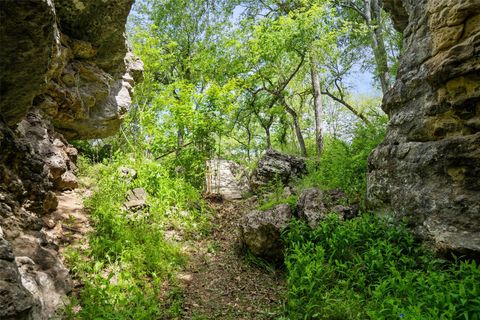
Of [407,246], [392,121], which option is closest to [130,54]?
[392,121]

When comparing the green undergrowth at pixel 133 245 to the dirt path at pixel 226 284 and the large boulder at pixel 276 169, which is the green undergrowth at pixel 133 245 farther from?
the large boulder at pixel 276 169

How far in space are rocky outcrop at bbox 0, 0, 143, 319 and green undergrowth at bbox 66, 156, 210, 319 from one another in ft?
1.91

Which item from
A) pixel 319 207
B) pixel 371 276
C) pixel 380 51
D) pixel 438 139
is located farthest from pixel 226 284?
pixel 380 51

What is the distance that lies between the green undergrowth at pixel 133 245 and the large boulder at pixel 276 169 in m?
2.97

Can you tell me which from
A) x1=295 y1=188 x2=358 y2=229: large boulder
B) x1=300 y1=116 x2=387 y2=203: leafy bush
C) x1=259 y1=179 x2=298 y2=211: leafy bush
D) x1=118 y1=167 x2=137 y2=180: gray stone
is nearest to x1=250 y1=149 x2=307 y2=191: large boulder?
x1=259 y1=179 x2=298 y2=211: leafy bush

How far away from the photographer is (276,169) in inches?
489

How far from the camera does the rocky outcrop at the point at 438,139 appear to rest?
5.15m

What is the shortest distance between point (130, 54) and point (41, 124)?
4.96 meters

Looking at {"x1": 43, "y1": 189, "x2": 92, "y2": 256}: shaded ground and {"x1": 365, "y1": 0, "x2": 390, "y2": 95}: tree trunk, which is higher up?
{"x1": 365, "y1": 0, "x2": 390, "y2": 95}: tree trunk

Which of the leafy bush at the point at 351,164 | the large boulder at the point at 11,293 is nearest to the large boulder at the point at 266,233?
the leafy bush at the point at 351,164

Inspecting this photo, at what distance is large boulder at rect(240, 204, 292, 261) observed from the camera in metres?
6.66

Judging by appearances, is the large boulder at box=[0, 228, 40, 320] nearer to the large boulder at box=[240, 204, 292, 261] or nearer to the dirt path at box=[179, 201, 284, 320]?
the dirt path at box=[179, 201, 284, 320]

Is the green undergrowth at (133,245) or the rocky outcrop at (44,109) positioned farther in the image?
the green undergrowth at (133,245)

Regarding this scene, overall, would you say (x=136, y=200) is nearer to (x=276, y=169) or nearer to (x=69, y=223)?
(x=69, y=223)
